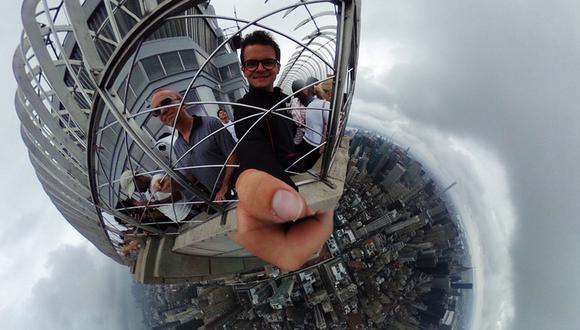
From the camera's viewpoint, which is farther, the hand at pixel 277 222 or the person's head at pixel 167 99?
the person's head at pixel 167 99

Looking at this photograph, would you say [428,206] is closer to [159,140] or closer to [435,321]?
[435,321]

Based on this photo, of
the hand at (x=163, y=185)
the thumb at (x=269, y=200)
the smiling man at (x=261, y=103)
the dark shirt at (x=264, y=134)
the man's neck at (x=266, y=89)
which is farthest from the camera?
the hand at (x=163, y=185)

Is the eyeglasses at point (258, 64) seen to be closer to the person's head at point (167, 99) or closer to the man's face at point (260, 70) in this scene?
the man's face at point (260, 70)

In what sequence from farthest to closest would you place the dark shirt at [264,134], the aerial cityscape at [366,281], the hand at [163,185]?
the aerial cityscape at [366,281] < the hand at [163,185] < the dark shirt at [264,134]

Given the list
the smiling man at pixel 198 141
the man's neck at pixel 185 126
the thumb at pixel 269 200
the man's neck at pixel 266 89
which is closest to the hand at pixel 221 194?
the smiling man at pixel 198 141

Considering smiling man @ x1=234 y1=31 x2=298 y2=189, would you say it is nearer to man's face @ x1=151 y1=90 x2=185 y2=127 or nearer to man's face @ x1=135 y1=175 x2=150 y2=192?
man's face @ x1=151 y1=90 x2=185 y2=127

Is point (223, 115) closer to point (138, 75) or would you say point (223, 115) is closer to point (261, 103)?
point (261, 103)

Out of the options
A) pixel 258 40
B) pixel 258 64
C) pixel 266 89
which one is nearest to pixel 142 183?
pixel 266 89
